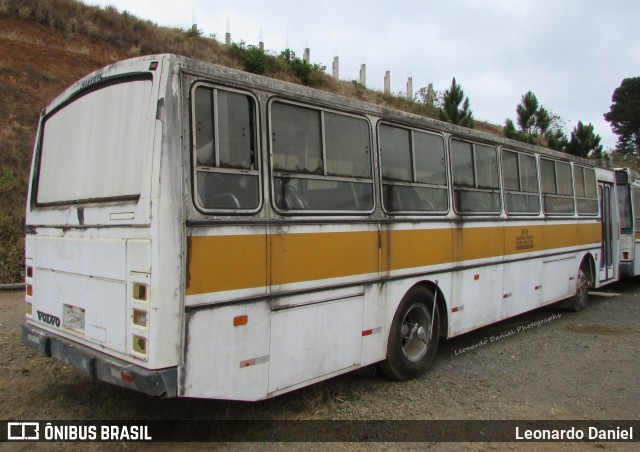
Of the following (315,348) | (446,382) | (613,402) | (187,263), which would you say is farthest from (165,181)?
(613,402)

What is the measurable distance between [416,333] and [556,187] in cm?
A: 460

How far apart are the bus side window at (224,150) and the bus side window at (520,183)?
4436 mm

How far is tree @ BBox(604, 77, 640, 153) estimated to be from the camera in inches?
2306

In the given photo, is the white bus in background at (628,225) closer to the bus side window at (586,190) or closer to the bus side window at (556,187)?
the bus side window at (586,190)

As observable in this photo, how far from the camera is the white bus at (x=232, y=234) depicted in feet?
10.7

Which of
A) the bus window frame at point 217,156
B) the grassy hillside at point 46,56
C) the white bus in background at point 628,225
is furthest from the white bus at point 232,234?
the white bus in background at point 628,225

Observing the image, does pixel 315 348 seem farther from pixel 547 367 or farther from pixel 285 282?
pixel 547 367

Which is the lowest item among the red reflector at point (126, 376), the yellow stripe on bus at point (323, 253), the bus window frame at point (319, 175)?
the red reflector at point (126, 376)

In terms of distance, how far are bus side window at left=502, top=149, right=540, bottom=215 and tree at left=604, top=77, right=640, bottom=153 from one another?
59377mm

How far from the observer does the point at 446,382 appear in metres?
5.30

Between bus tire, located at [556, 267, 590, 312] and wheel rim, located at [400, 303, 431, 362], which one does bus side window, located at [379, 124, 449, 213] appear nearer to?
wheel rim, located at [400, 303, 431, 362]

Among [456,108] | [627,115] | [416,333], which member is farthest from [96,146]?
[627,115]

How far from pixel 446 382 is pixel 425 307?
82 centimetres

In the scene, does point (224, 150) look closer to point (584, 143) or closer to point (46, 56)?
point (46, 56)
